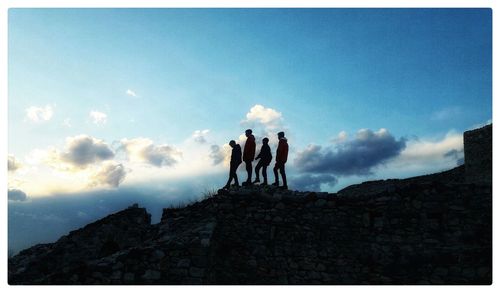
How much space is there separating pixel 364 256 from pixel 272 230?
7.58 feet

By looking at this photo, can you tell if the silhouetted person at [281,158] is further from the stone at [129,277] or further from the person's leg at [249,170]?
the stone at [129,277]

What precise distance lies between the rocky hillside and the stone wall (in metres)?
6.18

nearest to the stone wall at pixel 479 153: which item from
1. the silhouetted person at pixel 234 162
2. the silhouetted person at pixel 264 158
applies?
the silhouetted person at pixel 264 158

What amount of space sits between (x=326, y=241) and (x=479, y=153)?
941 cm

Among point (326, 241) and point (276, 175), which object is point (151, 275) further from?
point (276, 175)

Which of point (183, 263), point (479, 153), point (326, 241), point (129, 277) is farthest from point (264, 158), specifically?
point (479, 153)

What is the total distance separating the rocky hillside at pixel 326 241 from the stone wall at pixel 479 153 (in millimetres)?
6183

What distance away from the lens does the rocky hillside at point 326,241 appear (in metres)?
8.48

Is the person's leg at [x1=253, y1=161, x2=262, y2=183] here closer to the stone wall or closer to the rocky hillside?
the rocky hillside

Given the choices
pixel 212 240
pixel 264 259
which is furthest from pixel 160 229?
pixel 264 259

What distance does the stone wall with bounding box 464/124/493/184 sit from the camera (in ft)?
48.1

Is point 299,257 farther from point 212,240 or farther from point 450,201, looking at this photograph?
point 450,201

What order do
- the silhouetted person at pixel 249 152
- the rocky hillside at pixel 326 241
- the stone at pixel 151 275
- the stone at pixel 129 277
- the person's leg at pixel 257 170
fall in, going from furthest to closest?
1. the person's leg at pixel 257 170
2. the silhouetted person at pixel 249 152
3. the rocky hillside at pixel 326 241
4. the stone at pixel 151 275
5. the stone at pixel 129 277

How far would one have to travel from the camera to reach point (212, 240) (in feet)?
29.4
